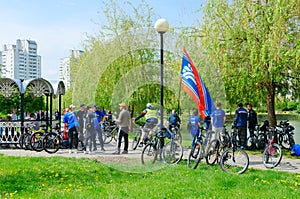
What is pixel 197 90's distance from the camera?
221 inches

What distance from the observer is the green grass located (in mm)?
6113

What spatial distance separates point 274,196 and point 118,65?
3.29 metres

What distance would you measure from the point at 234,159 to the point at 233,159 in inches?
0.8

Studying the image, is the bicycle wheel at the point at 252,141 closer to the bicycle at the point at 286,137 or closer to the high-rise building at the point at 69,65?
the bicycle at the point at 286,137

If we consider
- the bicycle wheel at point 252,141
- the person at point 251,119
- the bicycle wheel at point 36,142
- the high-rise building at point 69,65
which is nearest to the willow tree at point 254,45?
the person at point 251,119

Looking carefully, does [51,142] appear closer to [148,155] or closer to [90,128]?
[90,128]

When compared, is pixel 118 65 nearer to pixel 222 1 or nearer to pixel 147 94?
pixel 147 94

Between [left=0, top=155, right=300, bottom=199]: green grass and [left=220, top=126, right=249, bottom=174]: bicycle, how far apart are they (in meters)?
0.19

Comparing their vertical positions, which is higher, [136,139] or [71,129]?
[71,129]

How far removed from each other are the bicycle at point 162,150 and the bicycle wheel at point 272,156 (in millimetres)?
2235

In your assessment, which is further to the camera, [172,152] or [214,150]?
[214,150]

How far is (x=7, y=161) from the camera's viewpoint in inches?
385

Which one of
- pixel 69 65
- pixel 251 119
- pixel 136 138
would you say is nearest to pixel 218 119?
pixel 136 138

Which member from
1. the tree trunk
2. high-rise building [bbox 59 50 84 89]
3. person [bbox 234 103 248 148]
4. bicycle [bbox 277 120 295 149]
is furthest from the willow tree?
high-rise building [bbox 59 50 84 89]
